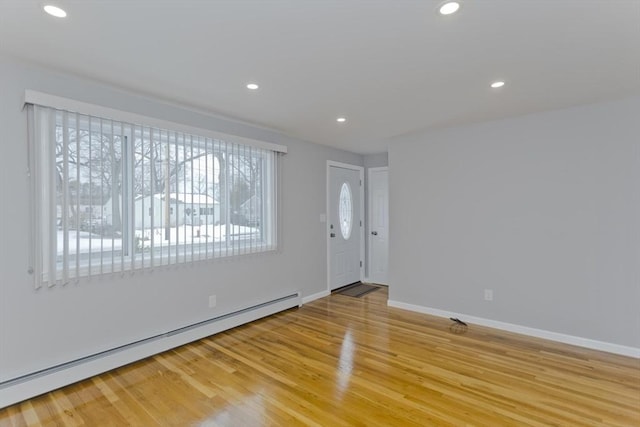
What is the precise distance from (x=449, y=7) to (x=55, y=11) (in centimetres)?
205

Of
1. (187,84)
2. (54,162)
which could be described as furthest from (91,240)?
(187,84)

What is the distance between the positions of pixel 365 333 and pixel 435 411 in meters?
1.35

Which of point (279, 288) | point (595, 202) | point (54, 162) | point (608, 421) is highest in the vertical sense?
point (54, 162)

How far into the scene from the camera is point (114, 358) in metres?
2.58

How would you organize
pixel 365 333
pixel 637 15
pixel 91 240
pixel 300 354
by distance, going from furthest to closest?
1. pixel 365 333
2. pixel 300 354
3. pixel 91 240
4. pixel 637 15

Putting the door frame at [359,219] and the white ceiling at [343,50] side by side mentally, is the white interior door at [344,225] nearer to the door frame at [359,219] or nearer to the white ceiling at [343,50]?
the door frame at [359,219]

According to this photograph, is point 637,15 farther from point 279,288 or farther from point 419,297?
point 279,288

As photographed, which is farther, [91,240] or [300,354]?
[300,354]

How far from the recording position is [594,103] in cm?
299

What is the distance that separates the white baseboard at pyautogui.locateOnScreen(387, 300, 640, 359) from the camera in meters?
2.88

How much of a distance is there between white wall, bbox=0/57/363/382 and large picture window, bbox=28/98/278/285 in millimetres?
105

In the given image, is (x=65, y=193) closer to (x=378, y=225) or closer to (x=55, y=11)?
(x=55, y=11)

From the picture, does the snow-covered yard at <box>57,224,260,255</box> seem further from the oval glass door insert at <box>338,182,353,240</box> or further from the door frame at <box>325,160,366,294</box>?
the oval glass door insert at <box>338,182,353,240</box>

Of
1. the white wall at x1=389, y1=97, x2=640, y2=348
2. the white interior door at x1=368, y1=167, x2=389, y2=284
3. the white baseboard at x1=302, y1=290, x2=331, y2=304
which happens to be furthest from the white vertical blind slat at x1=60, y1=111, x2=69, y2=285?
the white interior door at x1=368, y1=167, x2=389, y2=284
